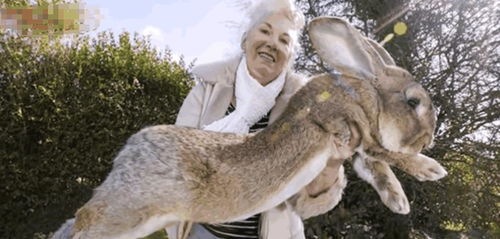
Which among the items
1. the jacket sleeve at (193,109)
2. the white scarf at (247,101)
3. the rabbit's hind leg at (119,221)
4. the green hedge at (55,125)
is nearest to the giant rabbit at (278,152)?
the rabbit's hind leg at (119,221)

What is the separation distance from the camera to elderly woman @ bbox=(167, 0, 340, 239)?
272 cm

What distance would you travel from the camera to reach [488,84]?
21.8ft

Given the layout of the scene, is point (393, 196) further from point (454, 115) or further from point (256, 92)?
point (454, 115)

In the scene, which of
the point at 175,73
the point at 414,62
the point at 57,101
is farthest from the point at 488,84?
the point at 57,101

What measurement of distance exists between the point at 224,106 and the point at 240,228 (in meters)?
0.62

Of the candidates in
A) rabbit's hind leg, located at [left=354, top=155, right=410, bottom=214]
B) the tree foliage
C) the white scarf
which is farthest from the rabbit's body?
the tree foliage

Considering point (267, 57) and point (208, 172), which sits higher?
point (267, 57)

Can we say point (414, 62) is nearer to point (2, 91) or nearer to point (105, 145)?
point (105, 145)

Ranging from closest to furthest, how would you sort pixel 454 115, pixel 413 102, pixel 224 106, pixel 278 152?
pixel 278 152
pixel 413 102
pixel 224 106
pixel 454 115

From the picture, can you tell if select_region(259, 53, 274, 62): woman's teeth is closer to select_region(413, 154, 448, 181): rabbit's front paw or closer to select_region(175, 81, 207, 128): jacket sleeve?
select_region(175, 81, 207, 128): jacket sleeve

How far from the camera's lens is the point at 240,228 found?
285 cm

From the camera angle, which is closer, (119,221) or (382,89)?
(119,221)

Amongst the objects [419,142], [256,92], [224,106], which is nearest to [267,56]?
[256,92]

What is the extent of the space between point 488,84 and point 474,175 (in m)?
1.06
